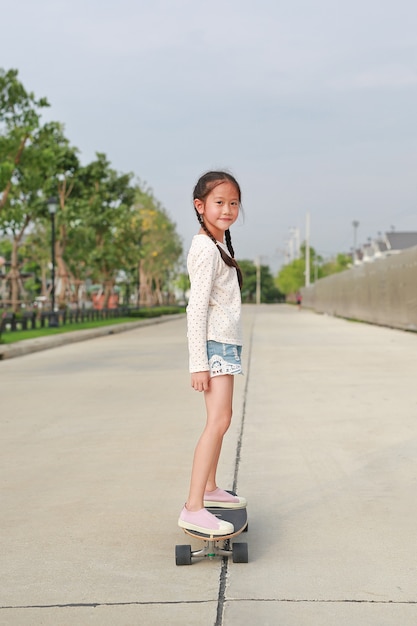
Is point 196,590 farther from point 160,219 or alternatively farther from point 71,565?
point 160,219

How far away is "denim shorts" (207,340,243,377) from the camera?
436cm

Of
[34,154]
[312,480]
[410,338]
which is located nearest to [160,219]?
[34,154]

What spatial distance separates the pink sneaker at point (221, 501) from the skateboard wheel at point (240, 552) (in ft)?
1.12

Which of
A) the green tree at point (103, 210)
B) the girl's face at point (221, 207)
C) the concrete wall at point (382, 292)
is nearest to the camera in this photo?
the girl's face at point (221, 207)

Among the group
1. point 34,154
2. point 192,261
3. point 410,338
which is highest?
point 34,154

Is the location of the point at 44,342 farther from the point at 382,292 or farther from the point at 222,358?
the point at 222,358

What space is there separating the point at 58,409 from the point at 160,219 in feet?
192

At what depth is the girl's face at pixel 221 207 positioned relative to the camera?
4.43 metres

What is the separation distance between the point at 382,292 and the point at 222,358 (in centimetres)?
3179

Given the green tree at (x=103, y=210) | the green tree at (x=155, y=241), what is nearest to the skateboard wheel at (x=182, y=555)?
the green tree at (x=103, y=210)

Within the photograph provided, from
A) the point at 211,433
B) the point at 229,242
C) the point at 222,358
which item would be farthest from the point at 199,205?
the point at 211,433

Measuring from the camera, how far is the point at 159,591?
3861mm

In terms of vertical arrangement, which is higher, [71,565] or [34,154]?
[34,154]

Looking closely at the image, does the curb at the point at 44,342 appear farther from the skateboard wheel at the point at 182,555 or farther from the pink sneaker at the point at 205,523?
the skateboard wheel at the point at 182,555
